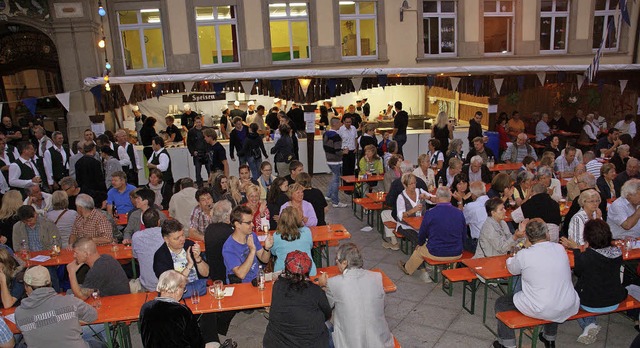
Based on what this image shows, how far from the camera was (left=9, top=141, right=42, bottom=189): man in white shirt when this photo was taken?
29.2 ft

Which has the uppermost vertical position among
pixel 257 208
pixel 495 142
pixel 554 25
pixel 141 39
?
pixel 141 39

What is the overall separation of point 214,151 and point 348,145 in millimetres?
3093

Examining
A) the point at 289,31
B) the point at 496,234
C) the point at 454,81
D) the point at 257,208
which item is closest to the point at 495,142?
the point at 454,81

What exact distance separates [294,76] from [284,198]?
6.08 m

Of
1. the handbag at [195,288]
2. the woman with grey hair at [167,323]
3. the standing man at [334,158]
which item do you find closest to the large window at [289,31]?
the standing man at [334,158]

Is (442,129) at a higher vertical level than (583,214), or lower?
higher

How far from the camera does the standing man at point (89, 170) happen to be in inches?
349

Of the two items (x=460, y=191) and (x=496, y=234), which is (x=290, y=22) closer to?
(x=460, y=191)

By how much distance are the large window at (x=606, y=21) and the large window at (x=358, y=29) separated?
7.70 metres

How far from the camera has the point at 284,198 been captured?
709 centimetres

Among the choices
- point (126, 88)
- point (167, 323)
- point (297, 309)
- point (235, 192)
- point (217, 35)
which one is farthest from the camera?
point (217, 35)

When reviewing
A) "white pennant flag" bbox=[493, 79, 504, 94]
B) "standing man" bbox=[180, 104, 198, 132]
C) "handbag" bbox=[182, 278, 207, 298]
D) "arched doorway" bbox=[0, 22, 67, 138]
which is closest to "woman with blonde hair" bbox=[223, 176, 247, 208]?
"handbag" bbox=[182, 278, 207, 298]

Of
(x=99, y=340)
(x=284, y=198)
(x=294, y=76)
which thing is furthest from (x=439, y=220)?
(x=294, y=76)

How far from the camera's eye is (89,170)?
8906mm
